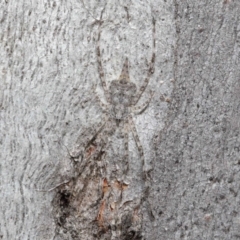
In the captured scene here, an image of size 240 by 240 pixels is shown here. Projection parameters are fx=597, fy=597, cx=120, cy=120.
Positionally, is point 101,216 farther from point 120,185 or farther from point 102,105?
point 102,105

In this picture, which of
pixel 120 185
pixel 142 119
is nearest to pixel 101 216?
pixel 120 185

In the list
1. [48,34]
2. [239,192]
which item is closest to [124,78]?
[48,34]

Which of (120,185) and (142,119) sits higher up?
(142,119)

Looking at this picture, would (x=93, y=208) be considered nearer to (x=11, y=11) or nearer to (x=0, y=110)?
(x=0, y=110)

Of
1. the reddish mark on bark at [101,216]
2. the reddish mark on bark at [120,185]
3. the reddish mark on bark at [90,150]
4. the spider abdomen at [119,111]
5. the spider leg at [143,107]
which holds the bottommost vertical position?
the reddish mark on bark at [101,216]

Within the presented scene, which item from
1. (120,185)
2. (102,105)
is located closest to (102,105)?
(102,105)

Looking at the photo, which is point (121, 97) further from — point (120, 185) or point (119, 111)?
point (120, 185)

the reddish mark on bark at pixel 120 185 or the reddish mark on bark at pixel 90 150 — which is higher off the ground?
the reddish mark on bark at pixel 90 150

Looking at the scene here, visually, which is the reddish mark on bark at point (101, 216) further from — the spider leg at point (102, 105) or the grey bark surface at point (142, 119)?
the spider leg at point (102, 105)

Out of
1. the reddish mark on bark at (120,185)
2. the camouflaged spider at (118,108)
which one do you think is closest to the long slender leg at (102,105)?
the camouflaged spider at (118,108)
